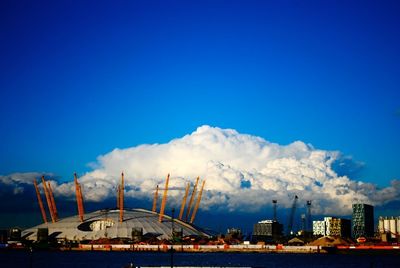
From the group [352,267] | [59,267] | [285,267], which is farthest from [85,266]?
[352,267]

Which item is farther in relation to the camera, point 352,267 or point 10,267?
point 352,267

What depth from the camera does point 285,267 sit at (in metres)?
165

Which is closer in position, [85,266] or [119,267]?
[119,267]

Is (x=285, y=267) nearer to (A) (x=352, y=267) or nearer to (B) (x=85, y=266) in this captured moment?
(A) (x=352, y=267)

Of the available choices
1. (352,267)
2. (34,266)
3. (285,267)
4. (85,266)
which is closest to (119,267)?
(85,266)

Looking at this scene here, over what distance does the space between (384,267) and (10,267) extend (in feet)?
306

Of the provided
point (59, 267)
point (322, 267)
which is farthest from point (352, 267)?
point (59, 267)

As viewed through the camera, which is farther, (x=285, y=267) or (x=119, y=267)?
(x=285, y=267)

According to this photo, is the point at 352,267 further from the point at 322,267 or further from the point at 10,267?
the point at 10,267

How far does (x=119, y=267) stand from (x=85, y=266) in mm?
14394

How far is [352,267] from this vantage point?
16662 centimetres

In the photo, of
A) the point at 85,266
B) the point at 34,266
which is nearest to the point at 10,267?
the point at 34,266

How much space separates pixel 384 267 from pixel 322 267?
1564 cm

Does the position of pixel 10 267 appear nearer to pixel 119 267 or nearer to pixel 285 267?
pixel 119 267
